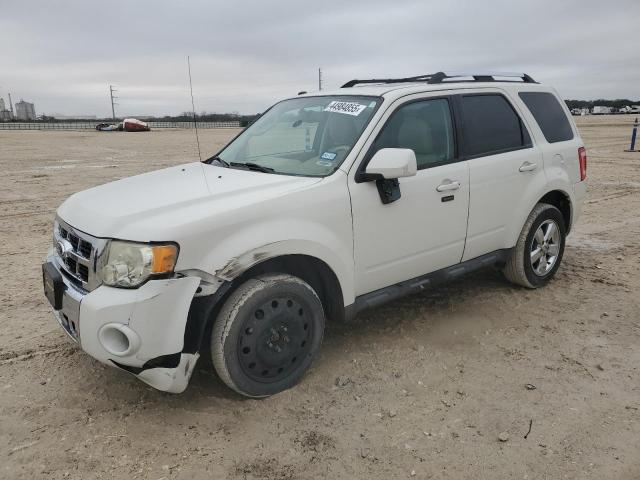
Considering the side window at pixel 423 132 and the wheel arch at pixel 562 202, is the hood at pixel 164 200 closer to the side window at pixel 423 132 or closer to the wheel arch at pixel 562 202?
the side window at pixel 423 132

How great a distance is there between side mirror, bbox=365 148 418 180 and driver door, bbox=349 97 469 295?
17cm

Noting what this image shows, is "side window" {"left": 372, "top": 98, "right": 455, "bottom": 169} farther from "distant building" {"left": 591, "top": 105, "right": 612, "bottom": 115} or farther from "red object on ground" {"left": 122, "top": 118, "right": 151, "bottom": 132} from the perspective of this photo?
"distant building" {"left": 591, "top": 105, "right": 612, "bottom": 115}

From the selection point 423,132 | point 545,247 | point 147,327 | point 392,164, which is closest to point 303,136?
point 423,132

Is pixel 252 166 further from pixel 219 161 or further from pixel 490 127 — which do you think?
pixel 490 127

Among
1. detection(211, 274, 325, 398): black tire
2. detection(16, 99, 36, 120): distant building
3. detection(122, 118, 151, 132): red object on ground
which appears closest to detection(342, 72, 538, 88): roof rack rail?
detection(211, 274, 325, 398): black tire

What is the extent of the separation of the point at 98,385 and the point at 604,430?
2.96 m

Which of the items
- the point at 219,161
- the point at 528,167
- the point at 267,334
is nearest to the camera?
the point at 267,334

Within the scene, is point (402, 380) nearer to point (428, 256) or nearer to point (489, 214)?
point (428, 256)

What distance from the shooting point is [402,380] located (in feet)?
11.1

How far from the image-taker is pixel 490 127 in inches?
169

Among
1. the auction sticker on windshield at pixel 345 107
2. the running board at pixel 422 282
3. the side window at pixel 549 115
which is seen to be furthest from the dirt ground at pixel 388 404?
the auction sticker on windshield at pixel 345 107

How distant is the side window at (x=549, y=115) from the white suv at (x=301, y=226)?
0.02 metres

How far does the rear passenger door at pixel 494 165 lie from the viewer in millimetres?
4078

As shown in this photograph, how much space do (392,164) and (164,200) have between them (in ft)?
4.41
